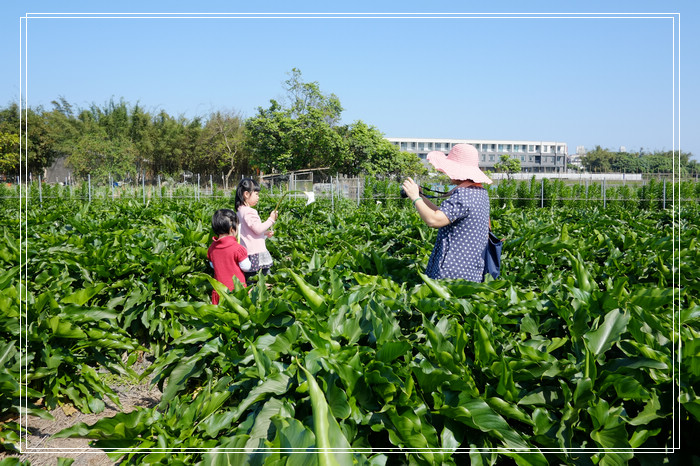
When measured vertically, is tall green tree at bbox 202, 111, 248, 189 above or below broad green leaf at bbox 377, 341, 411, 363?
above

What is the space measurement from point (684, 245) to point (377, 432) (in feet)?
10.9

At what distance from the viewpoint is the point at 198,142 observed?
54.3 metres

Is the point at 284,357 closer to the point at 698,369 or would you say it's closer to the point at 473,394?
the point at 473,394

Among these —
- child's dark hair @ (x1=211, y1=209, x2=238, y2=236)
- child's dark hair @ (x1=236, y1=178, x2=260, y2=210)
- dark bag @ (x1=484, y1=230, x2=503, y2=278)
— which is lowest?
dark bag @ (x1=484, y1=230, x2=503, y2=278)

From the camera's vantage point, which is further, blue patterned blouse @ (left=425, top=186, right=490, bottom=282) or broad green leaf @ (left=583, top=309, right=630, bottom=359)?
blue patterned blouse @ (left=425, top=186, right=490, bottom=282)

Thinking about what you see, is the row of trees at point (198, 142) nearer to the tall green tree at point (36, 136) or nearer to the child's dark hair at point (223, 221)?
the tall green tree at point (36, 136)

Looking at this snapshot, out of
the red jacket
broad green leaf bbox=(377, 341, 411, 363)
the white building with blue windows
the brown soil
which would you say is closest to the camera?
broad green leaf bbox=(377, 341, 411, 363)

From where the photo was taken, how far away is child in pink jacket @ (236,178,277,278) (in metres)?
5.18

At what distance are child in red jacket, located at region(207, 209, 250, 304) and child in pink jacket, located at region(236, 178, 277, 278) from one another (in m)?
0.22

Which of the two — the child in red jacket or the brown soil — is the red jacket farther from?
the brown soil

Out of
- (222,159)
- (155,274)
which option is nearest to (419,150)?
(222,159)

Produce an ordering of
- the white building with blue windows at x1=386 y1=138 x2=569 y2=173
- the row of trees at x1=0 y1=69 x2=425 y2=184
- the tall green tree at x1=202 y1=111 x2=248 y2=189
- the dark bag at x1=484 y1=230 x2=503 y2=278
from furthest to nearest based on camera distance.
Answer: the white building with blue windows at x1=386 y1=138 x2=569 y2=173 < the tall green tree at x1=202 y1=111 x2=248 y2=189 < the row of trees at x1=0 y1=69 x2=425 y2=184 < the dark bag at x1=484 y1=230 x2=503 y2=278

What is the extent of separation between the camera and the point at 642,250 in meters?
4.02

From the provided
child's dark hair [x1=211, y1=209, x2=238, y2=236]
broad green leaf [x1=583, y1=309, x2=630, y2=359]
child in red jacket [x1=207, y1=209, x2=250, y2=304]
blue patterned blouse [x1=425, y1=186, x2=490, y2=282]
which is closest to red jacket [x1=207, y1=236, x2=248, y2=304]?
child in red jacket [x1=207, y1=209, x2=250, y2=304]
